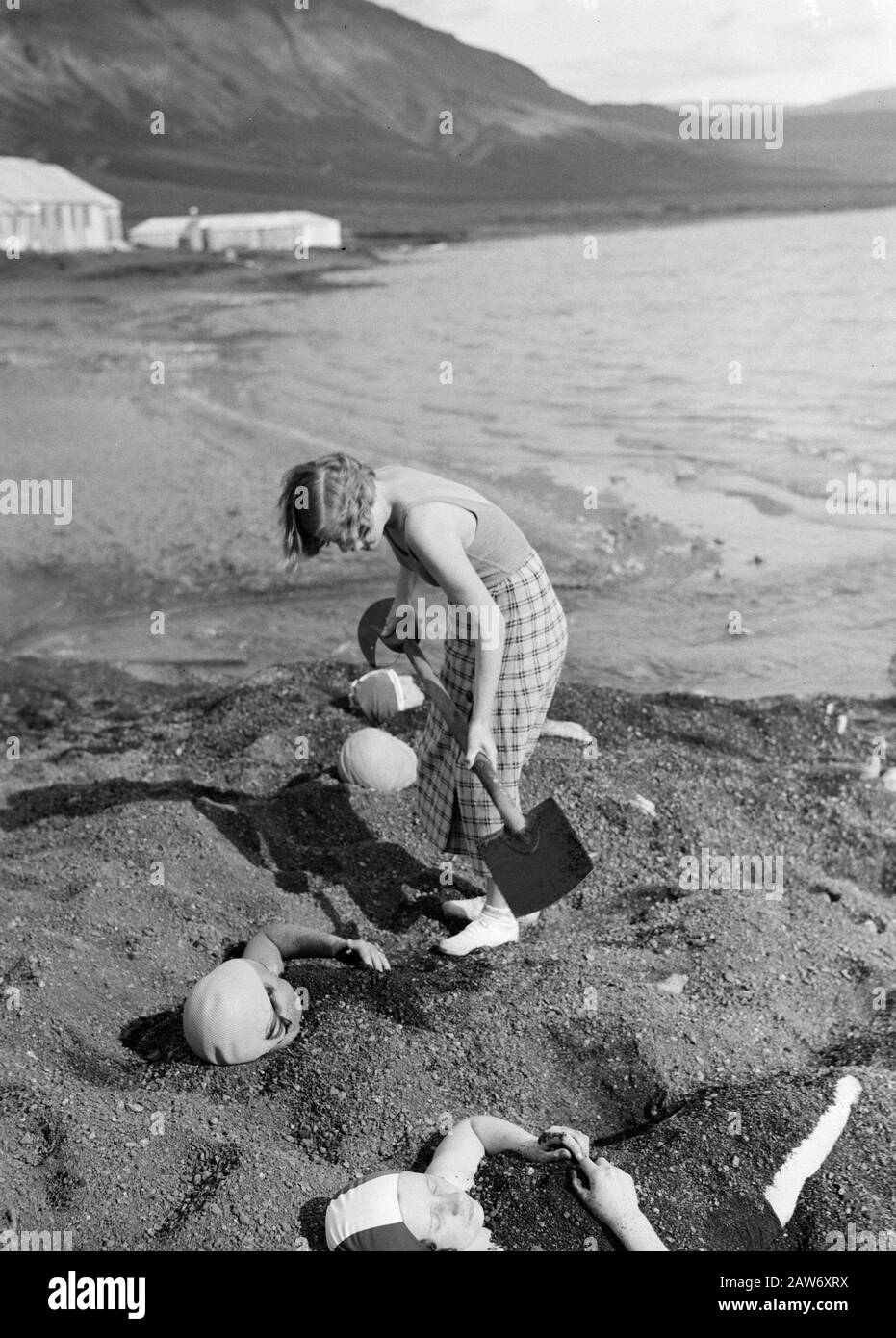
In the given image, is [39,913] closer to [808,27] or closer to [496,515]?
[496,515]

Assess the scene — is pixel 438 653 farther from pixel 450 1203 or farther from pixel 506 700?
pixel 450 1203

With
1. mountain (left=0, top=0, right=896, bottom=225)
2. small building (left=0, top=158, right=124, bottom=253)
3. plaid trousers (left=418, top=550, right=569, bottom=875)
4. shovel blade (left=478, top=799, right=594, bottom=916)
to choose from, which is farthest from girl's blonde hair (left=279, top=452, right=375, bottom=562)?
small building (left=0, top=158, right=124, bottom=253)

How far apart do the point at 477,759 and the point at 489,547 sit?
0.49 meters

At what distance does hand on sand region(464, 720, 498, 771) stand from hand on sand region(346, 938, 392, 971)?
0.58 m

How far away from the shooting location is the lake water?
6.22 meters

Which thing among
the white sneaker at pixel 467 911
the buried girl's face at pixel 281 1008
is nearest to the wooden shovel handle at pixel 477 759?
the white sneaker at pixel 467 911

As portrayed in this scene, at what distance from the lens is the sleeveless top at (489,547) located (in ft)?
8.96

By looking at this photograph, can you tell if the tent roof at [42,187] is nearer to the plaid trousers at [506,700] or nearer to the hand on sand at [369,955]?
the plaid trousers at [506,700]

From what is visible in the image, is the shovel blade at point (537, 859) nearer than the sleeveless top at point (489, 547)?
No

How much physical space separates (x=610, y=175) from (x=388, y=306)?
1601 millimetres

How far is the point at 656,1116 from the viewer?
2.74 m

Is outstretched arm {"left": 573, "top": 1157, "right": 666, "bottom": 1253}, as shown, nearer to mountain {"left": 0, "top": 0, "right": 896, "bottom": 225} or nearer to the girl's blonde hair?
the girl's blonde hair

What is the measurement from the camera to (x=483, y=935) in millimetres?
3197

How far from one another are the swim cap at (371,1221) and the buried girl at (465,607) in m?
0.95
